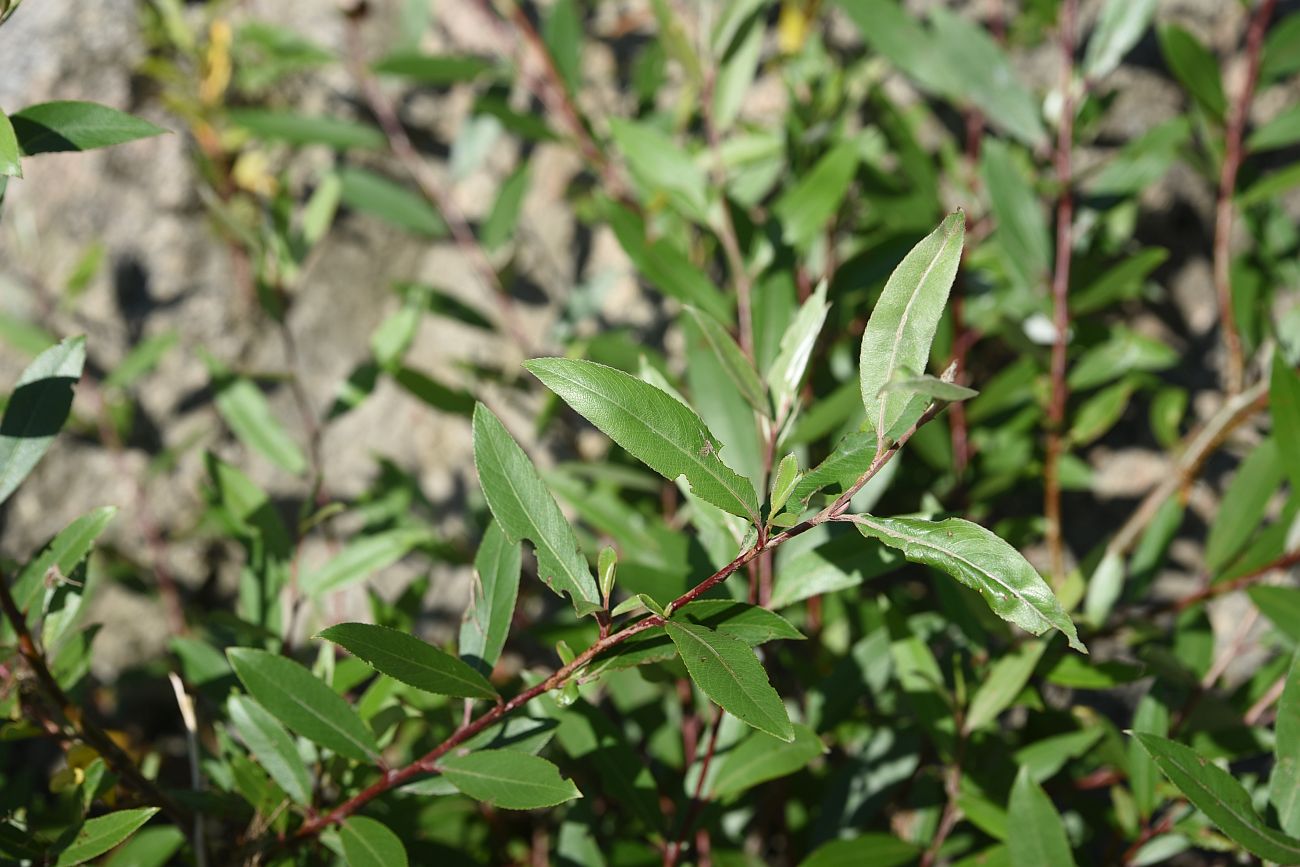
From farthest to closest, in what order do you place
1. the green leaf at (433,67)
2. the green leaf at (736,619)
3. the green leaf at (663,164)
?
the green leaf at (433,67)
the green leaf at (663,164)
the green leaf at (736,619)

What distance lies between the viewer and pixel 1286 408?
100 centimetres

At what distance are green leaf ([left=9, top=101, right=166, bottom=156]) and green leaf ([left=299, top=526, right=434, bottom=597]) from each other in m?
0.54

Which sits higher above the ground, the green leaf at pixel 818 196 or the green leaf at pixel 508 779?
the green leaf at pixel 818 196

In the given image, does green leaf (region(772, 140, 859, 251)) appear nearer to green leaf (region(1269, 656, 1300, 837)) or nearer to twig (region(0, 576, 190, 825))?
green leaf (region(1269, 656, 1300, 837))

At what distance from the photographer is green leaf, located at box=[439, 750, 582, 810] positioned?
76 cm

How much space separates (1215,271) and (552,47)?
1.09 metres

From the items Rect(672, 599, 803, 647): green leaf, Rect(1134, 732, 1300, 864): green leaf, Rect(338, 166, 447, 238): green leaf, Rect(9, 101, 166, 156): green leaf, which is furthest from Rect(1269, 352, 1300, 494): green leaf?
Rect(338, 166, 447, 238): green leaf

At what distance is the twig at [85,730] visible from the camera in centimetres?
81

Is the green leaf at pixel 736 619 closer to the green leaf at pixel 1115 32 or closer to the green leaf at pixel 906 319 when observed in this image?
the green leaf at pixel 906 319

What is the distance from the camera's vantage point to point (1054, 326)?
1.32 metres

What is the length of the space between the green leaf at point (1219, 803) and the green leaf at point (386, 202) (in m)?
1.30

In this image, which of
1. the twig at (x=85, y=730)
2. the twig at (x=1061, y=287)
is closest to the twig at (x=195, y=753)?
the twig at (x=85, y=730)

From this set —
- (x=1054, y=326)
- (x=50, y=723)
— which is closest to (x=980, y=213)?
(x=1054, y=326)

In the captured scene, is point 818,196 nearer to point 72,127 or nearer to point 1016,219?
point 1016,219
